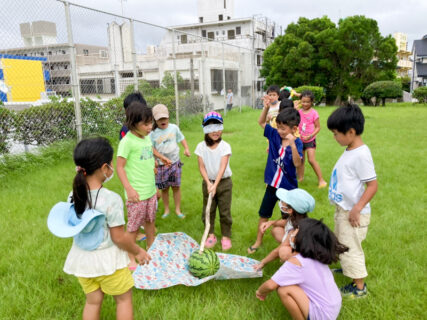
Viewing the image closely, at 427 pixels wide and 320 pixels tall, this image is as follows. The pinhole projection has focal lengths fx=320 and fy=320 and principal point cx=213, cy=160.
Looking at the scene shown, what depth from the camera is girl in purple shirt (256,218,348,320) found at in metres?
2.19

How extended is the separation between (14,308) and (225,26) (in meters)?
44.9

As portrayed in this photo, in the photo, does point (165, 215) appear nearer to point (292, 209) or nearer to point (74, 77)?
point (292, 209)

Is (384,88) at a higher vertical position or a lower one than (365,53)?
lower

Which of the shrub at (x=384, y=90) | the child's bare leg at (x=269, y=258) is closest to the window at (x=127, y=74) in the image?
the child's bare leg at (x=269, y=258)

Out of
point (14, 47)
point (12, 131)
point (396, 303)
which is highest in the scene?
point (14, 47)

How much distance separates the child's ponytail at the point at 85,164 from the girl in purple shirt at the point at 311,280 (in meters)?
1.43

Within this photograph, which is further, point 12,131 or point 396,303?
point 12,131

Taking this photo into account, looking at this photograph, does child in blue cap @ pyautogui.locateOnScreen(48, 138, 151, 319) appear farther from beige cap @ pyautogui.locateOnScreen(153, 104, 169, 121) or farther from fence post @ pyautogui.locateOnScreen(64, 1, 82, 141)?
fence post @ pyautogui.locateOnScreen(64, 1, 82, 141)

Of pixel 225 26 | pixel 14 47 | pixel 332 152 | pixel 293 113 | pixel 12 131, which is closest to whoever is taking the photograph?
pixel 293 113

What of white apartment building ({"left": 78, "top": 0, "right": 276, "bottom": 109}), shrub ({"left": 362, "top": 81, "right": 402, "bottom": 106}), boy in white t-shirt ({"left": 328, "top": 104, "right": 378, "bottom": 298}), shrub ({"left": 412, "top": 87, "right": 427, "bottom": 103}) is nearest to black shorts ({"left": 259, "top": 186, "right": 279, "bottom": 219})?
boy in white t-shirt ({"left": 328, "top": 104, "right": 378, "bottom": 298})

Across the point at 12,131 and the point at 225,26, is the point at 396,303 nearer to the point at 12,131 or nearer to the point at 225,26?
the point at 12,131

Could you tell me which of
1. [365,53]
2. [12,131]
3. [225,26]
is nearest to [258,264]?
[12,131]

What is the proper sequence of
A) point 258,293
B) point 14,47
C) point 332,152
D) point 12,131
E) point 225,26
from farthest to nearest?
point 225,26, point 332,152, point 12,131, point 14,47, point 258,293

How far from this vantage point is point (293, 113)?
3.07 meters
